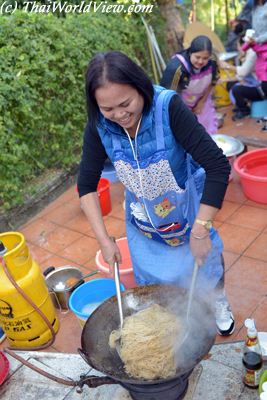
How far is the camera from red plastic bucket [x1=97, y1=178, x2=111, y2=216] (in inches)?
193

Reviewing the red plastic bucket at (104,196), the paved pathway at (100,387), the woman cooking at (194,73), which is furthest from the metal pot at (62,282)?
the woman cooking at (194,73)

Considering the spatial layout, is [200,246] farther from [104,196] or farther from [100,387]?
[104,196]

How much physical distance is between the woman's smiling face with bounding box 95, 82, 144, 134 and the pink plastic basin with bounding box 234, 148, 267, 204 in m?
2.72

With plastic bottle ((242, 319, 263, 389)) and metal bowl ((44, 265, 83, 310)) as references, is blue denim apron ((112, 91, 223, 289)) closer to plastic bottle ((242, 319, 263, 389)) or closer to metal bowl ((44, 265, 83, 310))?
plastic bottle ((242, 319, 263, 389))

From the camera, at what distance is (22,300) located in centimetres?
311

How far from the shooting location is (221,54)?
773 centimetres

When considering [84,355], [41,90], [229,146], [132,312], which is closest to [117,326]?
[132,312]

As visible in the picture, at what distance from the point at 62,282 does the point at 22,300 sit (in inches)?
30.9

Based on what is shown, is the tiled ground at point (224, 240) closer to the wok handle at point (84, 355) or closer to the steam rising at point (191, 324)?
the steam rising at point (191, 324)

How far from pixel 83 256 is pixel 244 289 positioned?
1787mm

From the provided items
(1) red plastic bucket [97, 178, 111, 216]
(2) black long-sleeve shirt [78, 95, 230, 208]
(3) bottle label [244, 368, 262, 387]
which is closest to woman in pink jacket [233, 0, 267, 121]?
(1) red plastic bucket [97, 178, 111, 216]

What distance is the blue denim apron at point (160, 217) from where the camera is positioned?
7.61ft

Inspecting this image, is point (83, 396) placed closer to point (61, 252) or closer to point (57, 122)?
point (61, 252)

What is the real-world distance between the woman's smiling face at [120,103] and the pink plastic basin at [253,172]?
2722mm
